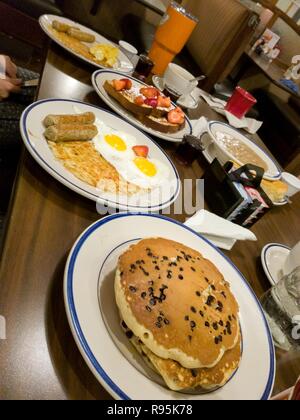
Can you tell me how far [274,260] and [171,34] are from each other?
5.26 ft

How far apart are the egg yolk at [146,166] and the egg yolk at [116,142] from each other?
0.25 feet

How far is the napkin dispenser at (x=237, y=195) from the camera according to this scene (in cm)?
115

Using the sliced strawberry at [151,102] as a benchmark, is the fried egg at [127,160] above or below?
below

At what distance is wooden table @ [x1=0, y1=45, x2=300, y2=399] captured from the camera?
1.93 ft

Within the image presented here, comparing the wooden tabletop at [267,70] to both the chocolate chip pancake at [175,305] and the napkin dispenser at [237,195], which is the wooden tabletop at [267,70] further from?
the chocolate chip pancake at [175,305]

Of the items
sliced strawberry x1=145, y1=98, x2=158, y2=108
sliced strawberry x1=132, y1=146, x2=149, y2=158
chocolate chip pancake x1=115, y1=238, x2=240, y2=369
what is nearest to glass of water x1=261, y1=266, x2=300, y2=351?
chocolate chip pancake x1=115, y1=238, x2=240, y2=369

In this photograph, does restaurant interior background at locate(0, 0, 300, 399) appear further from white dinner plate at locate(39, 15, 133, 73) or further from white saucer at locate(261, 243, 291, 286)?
white saucer at locate(261, 243, 291, 286)

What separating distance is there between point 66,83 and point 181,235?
990 mm

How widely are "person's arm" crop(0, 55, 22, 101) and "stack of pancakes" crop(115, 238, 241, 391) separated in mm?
1445

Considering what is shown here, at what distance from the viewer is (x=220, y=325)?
2.36ft

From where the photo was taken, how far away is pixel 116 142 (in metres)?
1.22

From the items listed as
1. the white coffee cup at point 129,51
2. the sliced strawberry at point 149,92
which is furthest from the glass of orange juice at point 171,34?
the sliced strawberry at point 149,92
